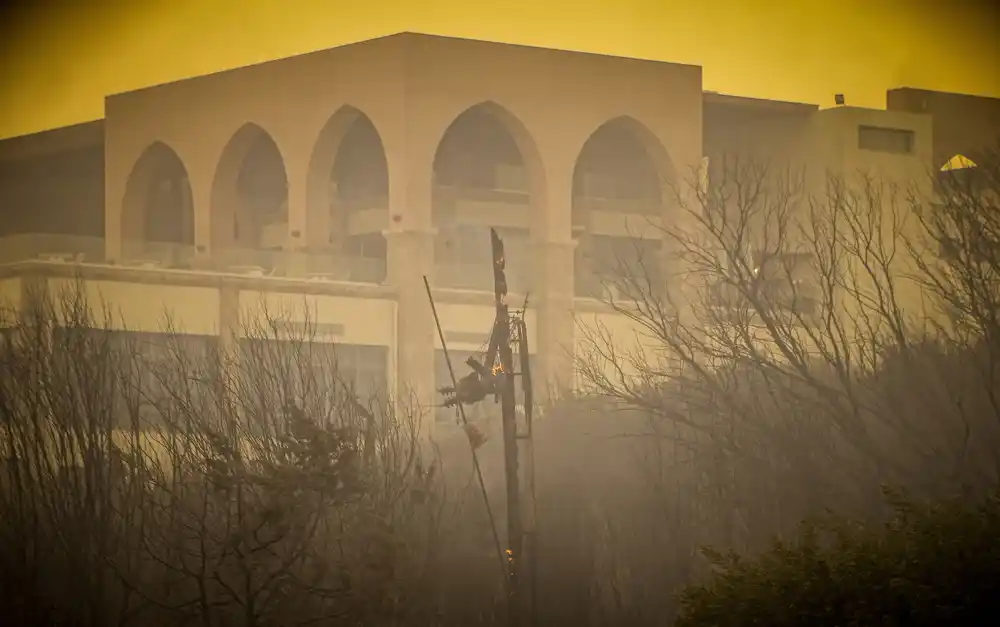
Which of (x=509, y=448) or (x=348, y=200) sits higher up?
(x=348, y=200)

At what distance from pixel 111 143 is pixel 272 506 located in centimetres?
731

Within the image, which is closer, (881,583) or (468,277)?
(881,583)

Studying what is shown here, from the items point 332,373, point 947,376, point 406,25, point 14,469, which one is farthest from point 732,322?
point 14,469

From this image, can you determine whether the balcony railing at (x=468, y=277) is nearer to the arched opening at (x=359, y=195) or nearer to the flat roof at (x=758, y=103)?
the arched opening at (x=359, y=195)

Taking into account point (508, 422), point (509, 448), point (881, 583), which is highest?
point (508, 422)

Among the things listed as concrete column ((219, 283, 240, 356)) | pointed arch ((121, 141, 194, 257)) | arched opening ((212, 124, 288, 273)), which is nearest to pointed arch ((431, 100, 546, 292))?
arched opening ((212, 124, 288, 273))

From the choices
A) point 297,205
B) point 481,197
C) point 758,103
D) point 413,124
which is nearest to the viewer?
point 413,124

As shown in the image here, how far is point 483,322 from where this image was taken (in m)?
19.6

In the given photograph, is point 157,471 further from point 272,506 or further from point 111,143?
point 111,143

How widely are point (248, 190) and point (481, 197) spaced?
106 inches

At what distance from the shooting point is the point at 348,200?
20.8 m

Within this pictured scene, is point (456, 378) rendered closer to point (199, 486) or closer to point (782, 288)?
point (782, 288)

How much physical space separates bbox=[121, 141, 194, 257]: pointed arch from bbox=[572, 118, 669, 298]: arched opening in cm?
452

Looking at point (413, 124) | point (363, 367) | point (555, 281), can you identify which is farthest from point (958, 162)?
point (363, 367)
